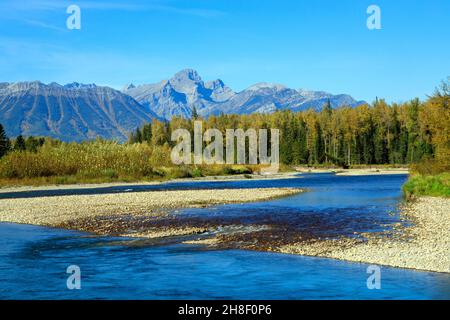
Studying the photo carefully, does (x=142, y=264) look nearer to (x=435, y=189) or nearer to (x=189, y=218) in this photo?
(x=189, y=218)

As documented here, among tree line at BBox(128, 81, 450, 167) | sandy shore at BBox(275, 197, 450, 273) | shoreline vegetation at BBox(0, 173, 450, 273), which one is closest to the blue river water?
sandy shore at BBox(275, 197, 450, 273)

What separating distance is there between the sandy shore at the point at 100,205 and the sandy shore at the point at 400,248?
15.3m

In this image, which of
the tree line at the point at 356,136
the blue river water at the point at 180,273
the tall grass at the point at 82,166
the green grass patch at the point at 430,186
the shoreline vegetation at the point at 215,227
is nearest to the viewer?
the blue river water at the point at 180,273

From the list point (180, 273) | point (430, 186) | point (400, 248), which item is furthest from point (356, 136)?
point (180, 273)

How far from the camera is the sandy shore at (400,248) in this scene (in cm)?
1947

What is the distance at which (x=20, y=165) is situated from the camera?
66875 mm

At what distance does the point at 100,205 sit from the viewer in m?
42.1

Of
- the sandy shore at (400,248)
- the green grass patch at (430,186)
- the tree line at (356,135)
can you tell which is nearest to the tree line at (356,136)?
the tree line at (356,135)

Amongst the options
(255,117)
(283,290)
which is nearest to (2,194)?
(283,290)

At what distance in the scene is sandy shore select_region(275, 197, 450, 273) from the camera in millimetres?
19469

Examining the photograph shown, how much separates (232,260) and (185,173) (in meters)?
67.6

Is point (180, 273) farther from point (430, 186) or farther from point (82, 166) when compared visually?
point (82, 166)

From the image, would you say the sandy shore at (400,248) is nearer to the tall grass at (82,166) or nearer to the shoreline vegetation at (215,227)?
the shoreline vegetation at (215,227)

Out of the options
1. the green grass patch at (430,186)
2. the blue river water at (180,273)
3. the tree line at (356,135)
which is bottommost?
the blue river water at (180,273)
